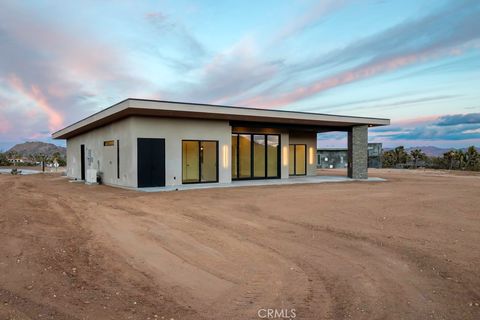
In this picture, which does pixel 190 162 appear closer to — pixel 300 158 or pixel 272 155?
pixel 272 155

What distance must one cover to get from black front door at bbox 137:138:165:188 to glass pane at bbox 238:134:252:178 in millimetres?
4528

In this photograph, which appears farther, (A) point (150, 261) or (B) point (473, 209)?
(B) point (473, 209)

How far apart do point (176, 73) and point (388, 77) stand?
12.7m

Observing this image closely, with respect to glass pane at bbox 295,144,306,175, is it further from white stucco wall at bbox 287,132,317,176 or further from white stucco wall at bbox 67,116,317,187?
white stucco wall at bbox 67,116,317,187

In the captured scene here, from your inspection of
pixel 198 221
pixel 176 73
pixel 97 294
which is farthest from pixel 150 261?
pixel 176 73

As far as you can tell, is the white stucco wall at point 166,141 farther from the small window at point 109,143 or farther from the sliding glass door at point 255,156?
the sliding glass door at point 255,156

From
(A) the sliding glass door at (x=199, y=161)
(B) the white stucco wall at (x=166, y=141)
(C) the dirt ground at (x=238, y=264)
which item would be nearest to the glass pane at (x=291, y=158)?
(B) the white stucco wall at (x=166, y=141)

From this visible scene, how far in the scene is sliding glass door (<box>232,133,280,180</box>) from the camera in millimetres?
16453

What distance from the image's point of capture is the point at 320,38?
15172 mm

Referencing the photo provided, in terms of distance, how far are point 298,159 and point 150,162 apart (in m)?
11.4

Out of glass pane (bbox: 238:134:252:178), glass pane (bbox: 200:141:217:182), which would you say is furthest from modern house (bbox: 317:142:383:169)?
glass pane (bbox: 200:141:217:182)

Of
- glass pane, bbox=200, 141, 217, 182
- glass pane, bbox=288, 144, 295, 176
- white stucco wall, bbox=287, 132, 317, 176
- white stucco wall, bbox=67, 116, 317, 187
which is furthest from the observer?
white stucco wall, bbox=287, 132, 317, 176

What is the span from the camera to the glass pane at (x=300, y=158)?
2130 cm

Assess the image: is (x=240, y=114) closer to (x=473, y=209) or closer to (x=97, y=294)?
(x=473, y=209)
